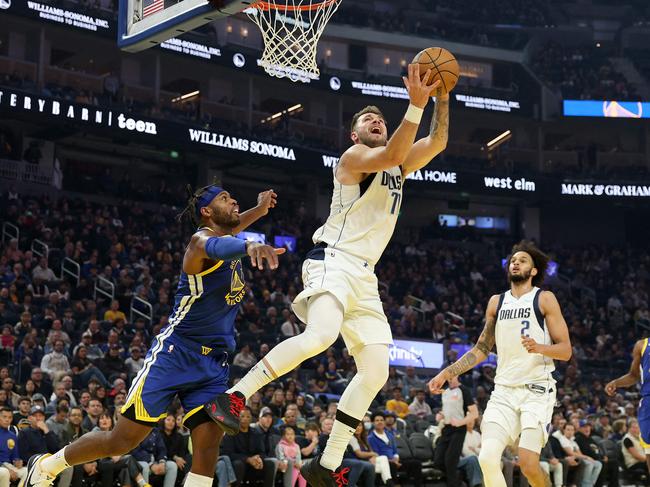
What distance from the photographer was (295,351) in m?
6.02

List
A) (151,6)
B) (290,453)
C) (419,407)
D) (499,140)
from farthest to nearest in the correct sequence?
(499,140) → (419,407) → (290,453) → (151,6)

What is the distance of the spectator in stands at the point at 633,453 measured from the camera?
16625 millimetres

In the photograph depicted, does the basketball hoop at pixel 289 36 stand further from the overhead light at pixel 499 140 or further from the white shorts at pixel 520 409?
the overhead light at pixel 499 140

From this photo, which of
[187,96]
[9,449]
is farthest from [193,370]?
[187,96]

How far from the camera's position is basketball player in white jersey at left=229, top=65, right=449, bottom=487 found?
605 centimetres

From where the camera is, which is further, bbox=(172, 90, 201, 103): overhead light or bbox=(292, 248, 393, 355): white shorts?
bbox=(172, 90, 201, 103): overhead light

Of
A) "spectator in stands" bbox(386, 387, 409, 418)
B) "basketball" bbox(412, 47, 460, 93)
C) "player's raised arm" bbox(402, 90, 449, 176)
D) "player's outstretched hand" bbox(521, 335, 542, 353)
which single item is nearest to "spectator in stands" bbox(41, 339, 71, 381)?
"spectator in stands" bbox(386, 387, 409, 418)

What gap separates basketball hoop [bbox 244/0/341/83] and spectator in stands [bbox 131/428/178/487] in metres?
5.32

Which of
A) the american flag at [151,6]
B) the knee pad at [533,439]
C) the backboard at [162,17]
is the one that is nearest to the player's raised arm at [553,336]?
the knee pad at [533,439]

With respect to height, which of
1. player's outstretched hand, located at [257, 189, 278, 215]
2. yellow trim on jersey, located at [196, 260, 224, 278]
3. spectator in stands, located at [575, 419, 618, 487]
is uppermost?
player's outstretched hand, located at [257, 189, 278, 215]

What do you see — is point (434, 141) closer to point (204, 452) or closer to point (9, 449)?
point (204, 452)

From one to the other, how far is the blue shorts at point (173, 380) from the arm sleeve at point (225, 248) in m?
0.84

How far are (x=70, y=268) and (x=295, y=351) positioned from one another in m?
18.3

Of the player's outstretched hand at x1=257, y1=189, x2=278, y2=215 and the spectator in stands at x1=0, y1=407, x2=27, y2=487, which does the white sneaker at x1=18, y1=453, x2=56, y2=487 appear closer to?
the player's outstretched hand at x1=257, y1=189, x2=278, y2=215
